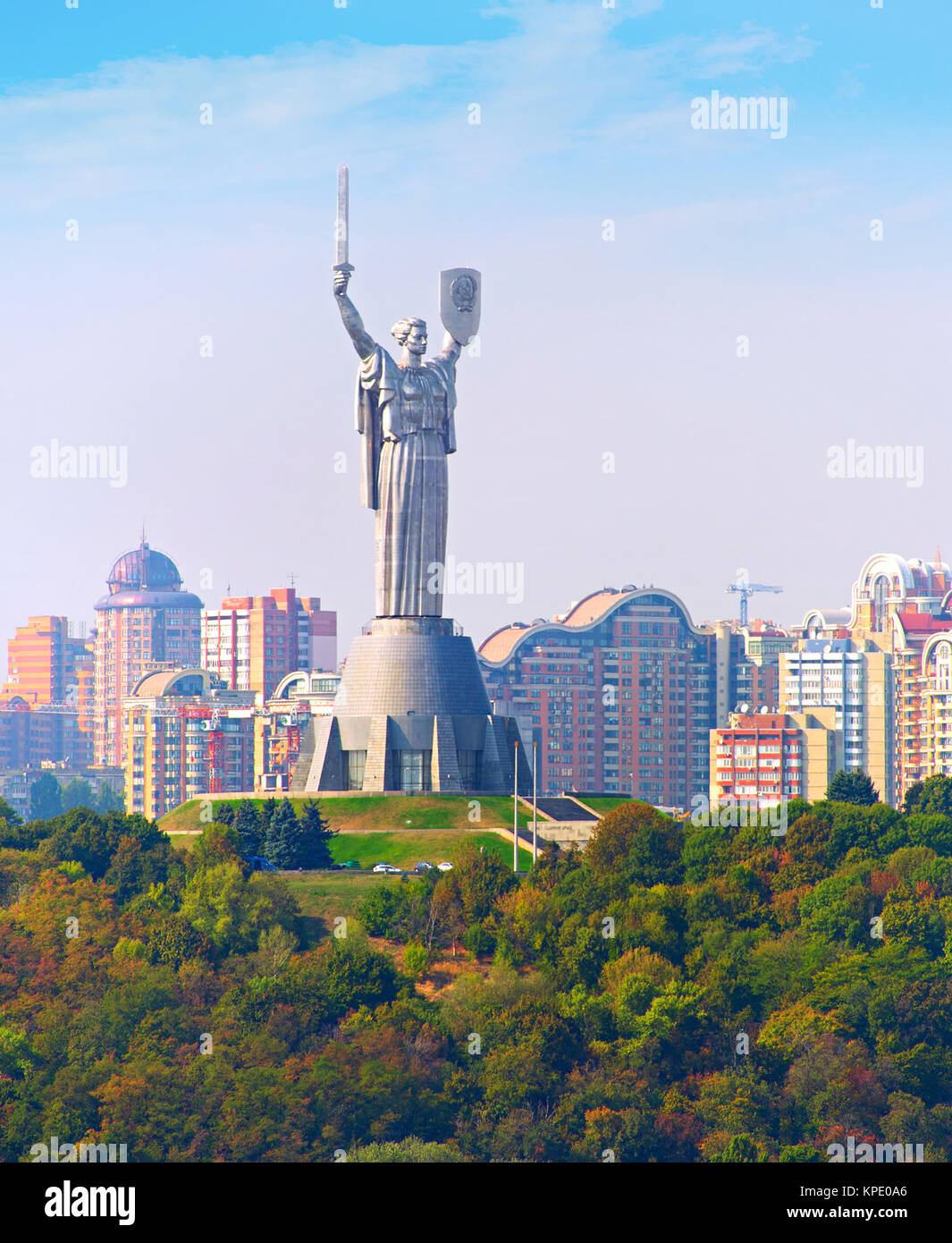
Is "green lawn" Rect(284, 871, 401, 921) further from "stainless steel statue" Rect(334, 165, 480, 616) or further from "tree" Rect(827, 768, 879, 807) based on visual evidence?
"tree" Rect(827, 768, 879, 807)

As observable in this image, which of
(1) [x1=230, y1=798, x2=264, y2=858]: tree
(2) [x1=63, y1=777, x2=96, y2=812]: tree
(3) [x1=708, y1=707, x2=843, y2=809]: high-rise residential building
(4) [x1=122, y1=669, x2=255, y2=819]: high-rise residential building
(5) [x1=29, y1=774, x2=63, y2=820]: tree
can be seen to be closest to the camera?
(1) [x1=230, y1=798, x2=264, y2=858]: tree

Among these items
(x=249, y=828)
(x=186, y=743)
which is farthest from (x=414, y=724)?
(x=186, y=743)

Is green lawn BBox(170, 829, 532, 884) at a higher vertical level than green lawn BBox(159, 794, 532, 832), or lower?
lower

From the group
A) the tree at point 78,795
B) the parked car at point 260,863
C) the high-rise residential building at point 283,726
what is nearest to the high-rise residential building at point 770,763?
the high-rise residential building at point 283,726

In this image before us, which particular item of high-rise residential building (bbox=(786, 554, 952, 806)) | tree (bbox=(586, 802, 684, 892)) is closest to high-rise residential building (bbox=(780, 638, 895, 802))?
high-rise residential building (bbox=(786, 554, 952, 806))

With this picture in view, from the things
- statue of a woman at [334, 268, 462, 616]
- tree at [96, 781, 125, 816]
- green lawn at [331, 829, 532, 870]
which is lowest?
tree at [96, 781, 125, 816]

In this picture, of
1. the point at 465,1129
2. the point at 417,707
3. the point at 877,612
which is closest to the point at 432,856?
the point at 417,707
